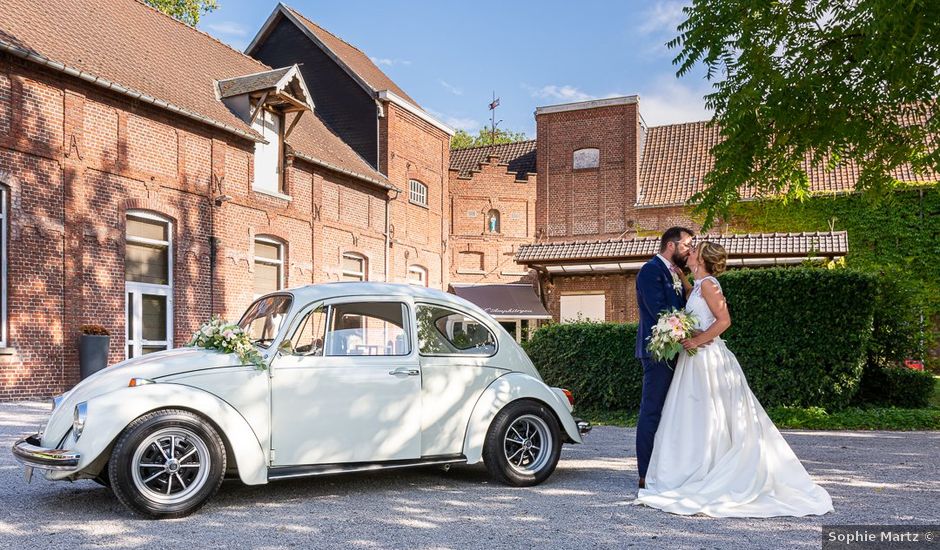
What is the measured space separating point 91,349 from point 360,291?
35.1ft

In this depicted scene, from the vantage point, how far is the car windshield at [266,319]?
609 cm

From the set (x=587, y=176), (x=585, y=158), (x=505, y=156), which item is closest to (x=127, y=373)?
(x=587, y=176)

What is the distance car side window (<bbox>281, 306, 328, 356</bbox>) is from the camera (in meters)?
5.96

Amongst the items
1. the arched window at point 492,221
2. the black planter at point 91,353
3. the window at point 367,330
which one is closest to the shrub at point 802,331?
the window at point 367,330

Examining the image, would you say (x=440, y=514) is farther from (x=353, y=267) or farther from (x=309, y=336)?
(x=353, y=267)

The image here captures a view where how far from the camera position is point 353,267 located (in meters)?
24.5

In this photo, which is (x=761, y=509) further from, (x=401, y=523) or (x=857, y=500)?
(x=401, y=523)

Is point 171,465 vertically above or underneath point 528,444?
above

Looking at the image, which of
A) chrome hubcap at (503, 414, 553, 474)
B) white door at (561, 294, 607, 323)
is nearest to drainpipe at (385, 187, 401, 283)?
white door at (561, 294, 607, 323)

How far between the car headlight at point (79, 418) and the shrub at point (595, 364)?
29.0 feet

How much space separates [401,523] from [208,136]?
606 inches

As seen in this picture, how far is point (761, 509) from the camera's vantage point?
553cm

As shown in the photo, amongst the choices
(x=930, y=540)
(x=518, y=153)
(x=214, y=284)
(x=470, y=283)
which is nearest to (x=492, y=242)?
(x=470, y=283)

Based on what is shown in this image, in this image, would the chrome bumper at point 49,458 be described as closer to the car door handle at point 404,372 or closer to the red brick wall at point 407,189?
the car door handle at point 404,372
